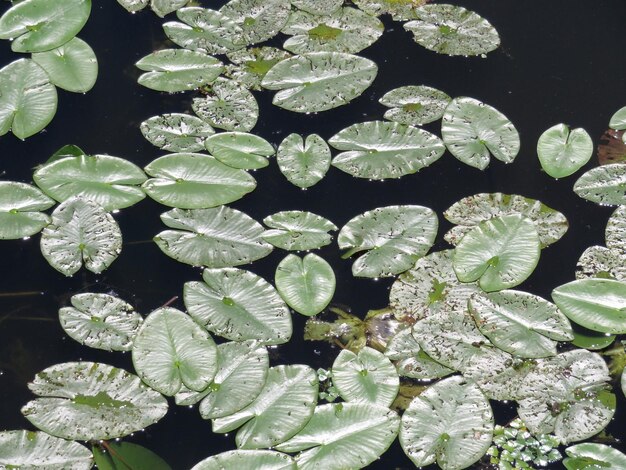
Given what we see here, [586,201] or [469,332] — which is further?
[586,201]

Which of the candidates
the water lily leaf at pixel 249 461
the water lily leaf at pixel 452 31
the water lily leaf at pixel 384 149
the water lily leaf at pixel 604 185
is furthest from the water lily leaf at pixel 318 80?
the water lily leaf at pixel 249 461

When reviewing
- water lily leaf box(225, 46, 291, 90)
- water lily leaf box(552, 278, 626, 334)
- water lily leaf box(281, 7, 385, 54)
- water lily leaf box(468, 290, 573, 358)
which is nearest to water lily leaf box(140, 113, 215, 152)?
water lily leaf box(225, 46, 291, 90)

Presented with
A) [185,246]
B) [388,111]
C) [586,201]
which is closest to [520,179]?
[586,201]

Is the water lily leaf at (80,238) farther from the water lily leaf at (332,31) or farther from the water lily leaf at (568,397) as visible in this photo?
the water lily leaf at (568,397)

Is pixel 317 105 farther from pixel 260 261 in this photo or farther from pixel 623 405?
pixel 623 405

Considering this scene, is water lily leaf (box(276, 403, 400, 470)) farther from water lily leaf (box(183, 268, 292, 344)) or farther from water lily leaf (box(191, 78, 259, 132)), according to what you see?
water lily leaf (box(191, 78, 259, 132))

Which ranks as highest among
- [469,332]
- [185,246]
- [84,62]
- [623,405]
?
[84,62]

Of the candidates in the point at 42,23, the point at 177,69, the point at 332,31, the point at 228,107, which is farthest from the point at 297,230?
the point at 42,23

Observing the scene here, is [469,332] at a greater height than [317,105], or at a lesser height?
lesser
